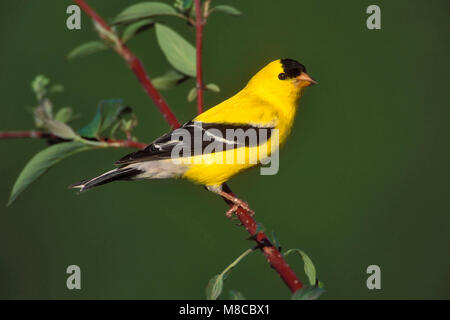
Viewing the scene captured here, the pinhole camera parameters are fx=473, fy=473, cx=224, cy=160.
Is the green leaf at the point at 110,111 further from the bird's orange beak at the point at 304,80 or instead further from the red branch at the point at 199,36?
the bird's orange beak at the point at 304,80

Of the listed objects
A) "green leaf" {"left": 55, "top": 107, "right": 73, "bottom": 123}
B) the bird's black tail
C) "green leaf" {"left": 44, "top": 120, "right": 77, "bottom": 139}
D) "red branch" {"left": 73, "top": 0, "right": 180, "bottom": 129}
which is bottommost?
the bird's black tail

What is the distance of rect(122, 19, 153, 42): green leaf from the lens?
146 centimetres

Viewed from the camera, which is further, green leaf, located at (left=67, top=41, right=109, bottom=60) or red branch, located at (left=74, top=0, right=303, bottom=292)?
green leaf, located at (left=67, top=41, right=109, bottom=60)

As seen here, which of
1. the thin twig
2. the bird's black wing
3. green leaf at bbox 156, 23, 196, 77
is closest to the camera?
the thin twig

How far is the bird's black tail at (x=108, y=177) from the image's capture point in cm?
158

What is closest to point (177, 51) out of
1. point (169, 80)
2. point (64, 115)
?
point (169, 80)

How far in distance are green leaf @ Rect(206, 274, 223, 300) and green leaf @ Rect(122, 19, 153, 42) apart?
2.55 ft

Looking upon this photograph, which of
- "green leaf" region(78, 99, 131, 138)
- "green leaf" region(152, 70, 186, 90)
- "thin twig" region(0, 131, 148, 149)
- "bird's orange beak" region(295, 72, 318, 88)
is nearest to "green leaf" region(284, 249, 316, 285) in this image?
"thin twig" region(0, 131, 148, 149)

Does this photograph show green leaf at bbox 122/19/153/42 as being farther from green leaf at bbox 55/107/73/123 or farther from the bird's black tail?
the bird's black tail

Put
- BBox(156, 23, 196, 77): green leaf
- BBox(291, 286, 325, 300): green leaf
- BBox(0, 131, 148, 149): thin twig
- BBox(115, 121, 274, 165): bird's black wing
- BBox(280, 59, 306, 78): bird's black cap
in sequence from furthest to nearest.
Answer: BBox(280, 59, 306, 78): bird's black cap
BBox(115, 121, 274, 165): bird's black wing
BBox(156, 23, 196, 77): green leaf
BBox(0, 131, 148, 149): thin twig
BBox(291, 286, 325, 300): green leaf

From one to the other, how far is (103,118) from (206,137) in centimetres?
63

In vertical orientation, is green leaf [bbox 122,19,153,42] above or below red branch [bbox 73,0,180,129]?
above

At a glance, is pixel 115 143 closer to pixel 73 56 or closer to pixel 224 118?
pixel 73 56

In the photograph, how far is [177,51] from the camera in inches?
61.8
